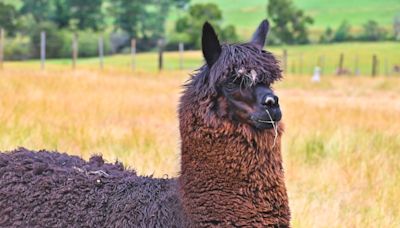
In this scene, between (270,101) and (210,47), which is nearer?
(270,101)

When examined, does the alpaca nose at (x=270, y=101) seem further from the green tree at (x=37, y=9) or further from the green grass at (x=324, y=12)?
the green grass at (x=324, y=12)

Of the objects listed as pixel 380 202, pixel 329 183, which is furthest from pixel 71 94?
pixel 380 202

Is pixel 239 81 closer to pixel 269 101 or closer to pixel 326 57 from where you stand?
pixel 269 101

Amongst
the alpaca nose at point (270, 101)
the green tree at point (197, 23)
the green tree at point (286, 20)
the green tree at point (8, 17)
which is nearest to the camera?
the alpaca nose at point (270, 101)

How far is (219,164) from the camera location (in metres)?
3.92

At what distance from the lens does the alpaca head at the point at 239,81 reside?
3721 millimetres

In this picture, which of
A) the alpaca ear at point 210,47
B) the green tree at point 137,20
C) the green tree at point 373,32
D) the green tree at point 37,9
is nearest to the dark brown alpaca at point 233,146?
the alpaca ear at point 210,47

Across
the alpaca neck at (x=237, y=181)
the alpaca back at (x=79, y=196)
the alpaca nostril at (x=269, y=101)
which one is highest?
the alpaca nostril at (x=269, y=101)

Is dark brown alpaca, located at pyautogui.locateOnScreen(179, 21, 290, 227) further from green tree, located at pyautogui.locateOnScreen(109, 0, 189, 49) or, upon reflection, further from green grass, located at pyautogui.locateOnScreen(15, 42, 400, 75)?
green tree, located at pyautogui.locateOnScreen(109, 0, 189, 49)

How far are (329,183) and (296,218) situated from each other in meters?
1.65

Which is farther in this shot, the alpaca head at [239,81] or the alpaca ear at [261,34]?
the alpaca ear at [261,34]

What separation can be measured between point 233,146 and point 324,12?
346ft

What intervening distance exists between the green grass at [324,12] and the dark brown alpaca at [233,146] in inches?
3234

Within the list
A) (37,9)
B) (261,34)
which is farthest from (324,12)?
(261,34)
